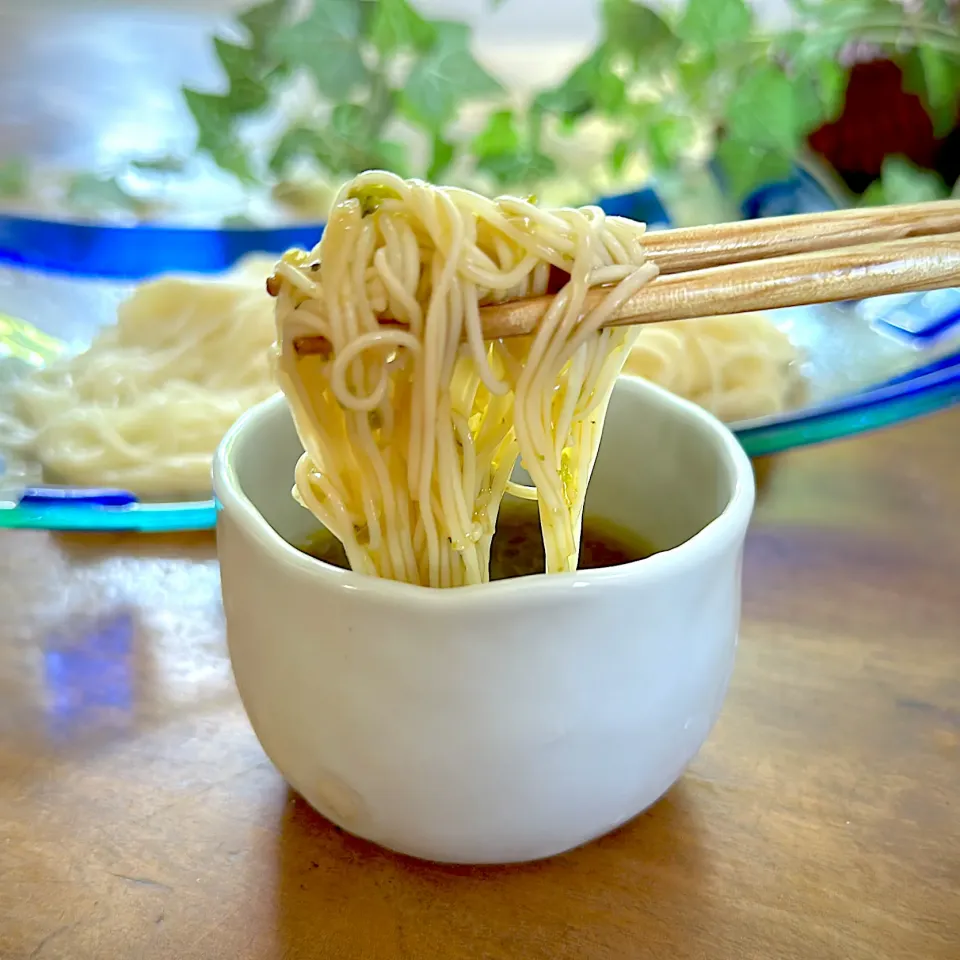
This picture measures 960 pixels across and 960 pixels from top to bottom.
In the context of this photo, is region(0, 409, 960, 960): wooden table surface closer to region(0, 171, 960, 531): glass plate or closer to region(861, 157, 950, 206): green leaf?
region(0, 171, 960, 531): glass plate

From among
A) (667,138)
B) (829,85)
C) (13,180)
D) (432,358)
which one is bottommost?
(13,180)

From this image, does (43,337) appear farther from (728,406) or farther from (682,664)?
(682,664)

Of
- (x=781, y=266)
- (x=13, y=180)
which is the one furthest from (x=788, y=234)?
(x=13, y=180)

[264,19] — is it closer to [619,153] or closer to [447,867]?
[619,153]

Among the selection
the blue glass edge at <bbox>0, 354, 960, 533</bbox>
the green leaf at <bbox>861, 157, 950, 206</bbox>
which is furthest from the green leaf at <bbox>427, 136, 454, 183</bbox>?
the blue glass edge at <bbox>0, 354, 960, 533</bbox>

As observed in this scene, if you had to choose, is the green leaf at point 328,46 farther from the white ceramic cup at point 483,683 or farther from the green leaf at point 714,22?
the white ceramic cup at point 483,683

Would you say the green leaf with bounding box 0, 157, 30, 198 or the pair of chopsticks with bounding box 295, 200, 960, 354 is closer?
the pair of chopsticks with bounding box 295, 200, 960, 354

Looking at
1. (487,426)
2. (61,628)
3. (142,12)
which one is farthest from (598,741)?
(142,12)
